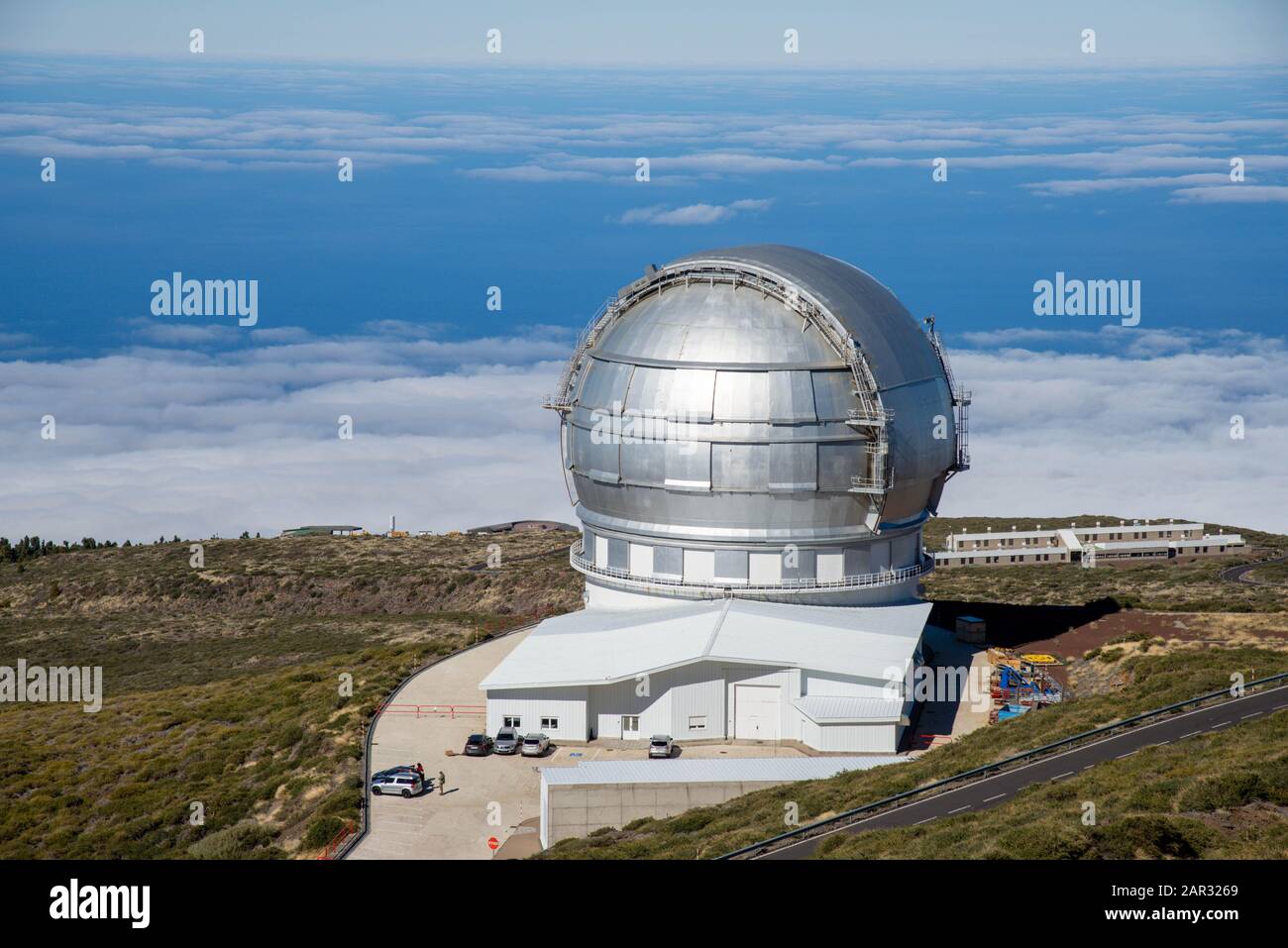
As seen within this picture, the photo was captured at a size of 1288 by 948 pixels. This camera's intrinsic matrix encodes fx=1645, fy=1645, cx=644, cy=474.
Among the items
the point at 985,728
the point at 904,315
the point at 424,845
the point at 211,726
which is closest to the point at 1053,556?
the point at 904,315

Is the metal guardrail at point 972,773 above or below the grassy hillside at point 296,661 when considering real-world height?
above

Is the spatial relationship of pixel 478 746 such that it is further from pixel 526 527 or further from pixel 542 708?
pixel 526 527

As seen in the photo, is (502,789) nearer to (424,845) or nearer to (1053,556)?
(424,845)

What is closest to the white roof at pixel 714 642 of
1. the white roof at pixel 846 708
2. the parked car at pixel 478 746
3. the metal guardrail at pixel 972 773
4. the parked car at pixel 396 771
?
the white roof at pixel 846 708

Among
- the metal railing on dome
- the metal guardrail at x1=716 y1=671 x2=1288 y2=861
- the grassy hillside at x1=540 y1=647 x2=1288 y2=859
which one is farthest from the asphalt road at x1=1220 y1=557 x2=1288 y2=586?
the metal guardrail at x1=716 y1=671 x2=1288 y2=861

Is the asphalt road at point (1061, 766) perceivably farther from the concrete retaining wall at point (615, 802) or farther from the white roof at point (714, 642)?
the white roof at point (714, 642)

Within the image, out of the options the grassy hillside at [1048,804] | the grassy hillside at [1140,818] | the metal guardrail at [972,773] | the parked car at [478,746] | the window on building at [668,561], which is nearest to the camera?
the grassy hillside at [1140,818]

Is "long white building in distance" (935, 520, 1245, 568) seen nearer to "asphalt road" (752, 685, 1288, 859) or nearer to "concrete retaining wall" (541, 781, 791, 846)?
"asphalt road" (752, 685, 1288, 859)
